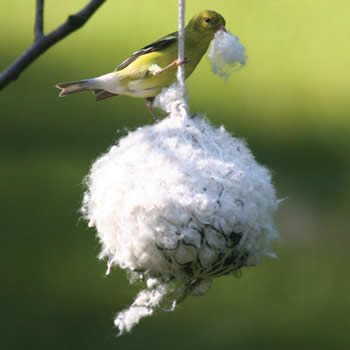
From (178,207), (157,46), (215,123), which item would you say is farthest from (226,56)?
(215,123)

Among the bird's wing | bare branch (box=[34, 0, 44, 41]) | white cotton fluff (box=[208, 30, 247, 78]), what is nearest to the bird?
the bird's wing

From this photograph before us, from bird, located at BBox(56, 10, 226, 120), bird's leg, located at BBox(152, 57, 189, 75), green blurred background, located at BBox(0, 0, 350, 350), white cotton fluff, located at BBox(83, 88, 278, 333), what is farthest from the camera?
green blurred background, located at BBox(0, 0, 350, 350)

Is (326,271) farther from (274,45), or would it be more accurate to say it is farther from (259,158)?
(274,45)

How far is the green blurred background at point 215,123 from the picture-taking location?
3396mm

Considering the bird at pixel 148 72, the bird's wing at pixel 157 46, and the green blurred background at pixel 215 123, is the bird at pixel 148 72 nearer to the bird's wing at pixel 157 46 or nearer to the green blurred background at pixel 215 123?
the bird's wing at pixel 157 46

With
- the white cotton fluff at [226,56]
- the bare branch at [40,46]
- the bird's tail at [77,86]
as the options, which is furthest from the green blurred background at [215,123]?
the bare branch at [40,46]

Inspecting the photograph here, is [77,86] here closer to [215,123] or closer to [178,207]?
[178,207]

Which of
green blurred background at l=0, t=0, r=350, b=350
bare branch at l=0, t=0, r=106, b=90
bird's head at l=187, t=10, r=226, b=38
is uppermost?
bare branch at l=0, t=0, r=106, b=90

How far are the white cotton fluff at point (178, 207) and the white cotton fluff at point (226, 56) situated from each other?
0.13 meters

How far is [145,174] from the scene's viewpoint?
185 cm

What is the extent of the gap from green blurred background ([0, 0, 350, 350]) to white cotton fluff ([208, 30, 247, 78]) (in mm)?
664

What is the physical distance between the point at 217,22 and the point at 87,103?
238 cm

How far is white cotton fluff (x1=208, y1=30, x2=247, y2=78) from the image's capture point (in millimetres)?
1996

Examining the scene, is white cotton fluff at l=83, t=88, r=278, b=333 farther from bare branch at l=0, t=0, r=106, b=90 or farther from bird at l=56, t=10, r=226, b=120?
bare branch at l=0, t=0, r=106, b=90
